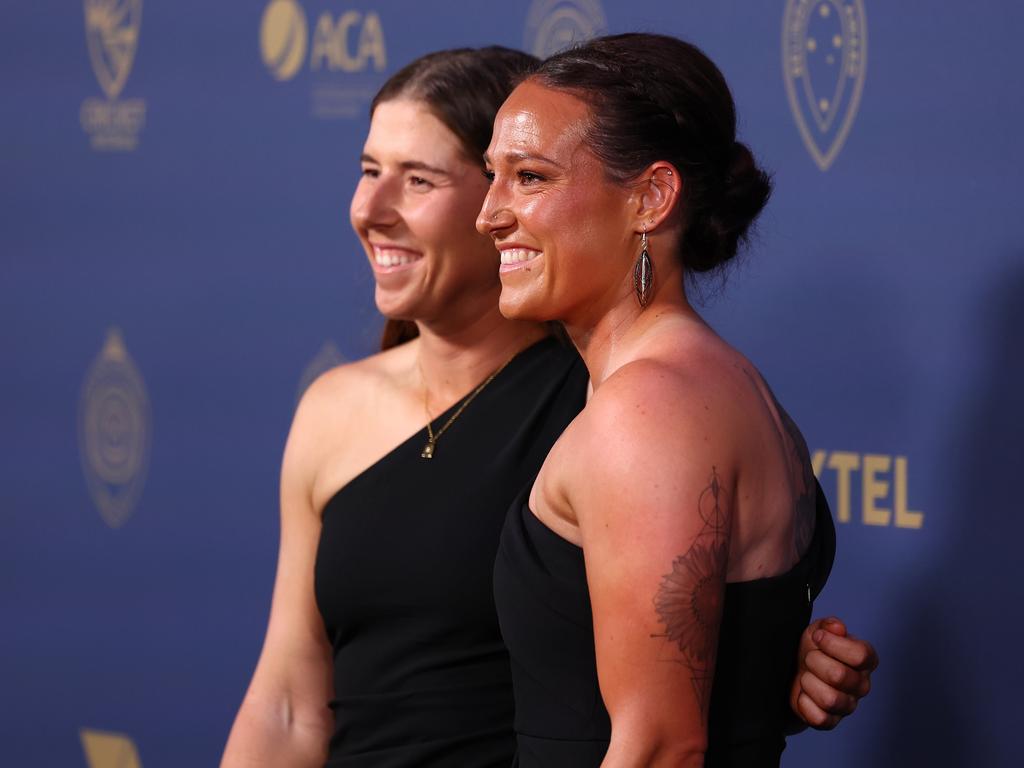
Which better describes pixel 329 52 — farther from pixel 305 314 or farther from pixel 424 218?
pixel 424 218

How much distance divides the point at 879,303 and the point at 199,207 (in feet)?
4.51

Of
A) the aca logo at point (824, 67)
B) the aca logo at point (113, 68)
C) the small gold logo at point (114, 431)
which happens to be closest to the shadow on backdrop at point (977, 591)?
the aca logo at point (824, 67)

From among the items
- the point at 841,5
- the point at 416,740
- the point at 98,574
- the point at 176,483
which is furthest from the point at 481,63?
the point at 98,574

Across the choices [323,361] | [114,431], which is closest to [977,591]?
[323,361]

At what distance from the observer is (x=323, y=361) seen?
2590 millimetres

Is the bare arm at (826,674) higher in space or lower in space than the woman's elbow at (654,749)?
lower

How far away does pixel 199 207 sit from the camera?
9.02ft

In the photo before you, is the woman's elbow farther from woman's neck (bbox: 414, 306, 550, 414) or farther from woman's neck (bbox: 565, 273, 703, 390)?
woman's neck (bbox: 414, 306, 550, 414)

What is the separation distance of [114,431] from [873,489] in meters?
1.57

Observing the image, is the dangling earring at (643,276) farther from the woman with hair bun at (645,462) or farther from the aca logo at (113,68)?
the aca logo at (113,68)

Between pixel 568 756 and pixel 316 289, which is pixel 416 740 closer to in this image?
pixel 568 756

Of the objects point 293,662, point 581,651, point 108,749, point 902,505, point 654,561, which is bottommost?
point 108,749

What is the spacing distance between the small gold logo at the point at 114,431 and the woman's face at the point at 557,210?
5.45ft

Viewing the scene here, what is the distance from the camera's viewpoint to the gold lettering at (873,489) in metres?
1.93
